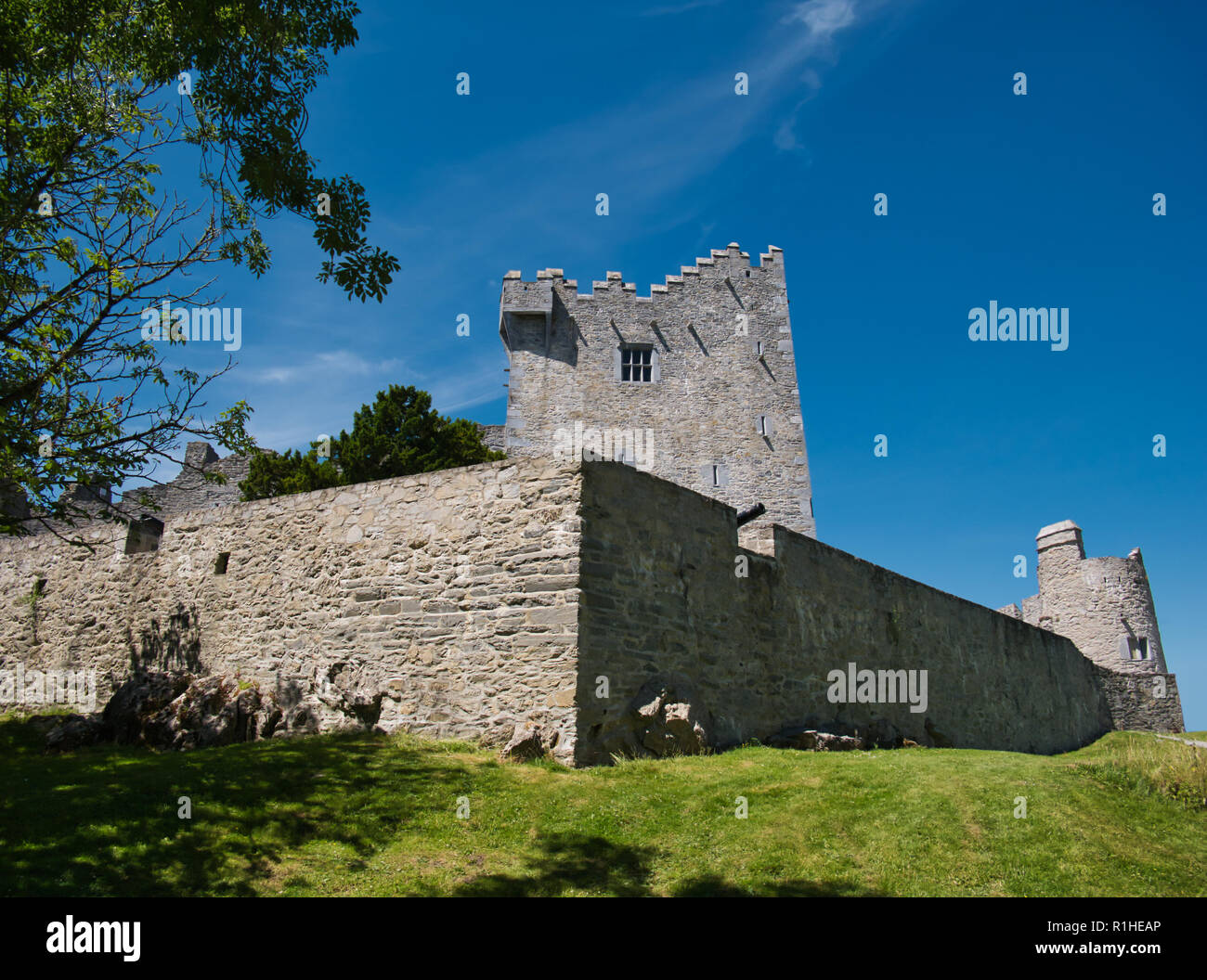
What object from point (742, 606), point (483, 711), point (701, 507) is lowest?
point (483, 711)

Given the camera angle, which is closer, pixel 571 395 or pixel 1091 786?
pixel 1091 786

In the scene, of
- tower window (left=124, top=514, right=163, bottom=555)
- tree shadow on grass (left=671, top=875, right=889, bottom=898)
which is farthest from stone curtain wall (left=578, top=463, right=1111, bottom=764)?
tower window (left=124, top=514, right=163, bottom=555)

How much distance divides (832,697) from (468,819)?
8258 millimetres

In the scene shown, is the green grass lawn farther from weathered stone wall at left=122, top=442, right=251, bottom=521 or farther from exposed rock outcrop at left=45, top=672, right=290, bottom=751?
weathered stone wall at left=122, top=442, right=251, bottom=521

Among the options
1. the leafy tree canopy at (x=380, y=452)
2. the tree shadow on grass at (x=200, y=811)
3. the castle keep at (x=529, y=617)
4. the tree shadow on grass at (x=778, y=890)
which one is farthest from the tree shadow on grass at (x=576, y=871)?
the leafy tree canopy at (x=380, y=452)

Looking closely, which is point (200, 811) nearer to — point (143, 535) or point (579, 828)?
point (579, 828)

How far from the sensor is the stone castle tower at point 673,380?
28.1 metres

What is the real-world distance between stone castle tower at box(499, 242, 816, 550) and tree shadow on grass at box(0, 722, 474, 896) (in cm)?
Answer: 1946

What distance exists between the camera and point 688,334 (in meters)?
29.8

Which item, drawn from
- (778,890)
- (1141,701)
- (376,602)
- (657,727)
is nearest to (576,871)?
(778,890)

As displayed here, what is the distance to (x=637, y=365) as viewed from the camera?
96.5 feet

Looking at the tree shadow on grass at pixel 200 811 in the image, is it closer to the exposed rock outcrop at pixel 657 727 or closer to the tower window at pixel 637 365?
the exposed rock outcrop at pixel 657 727
